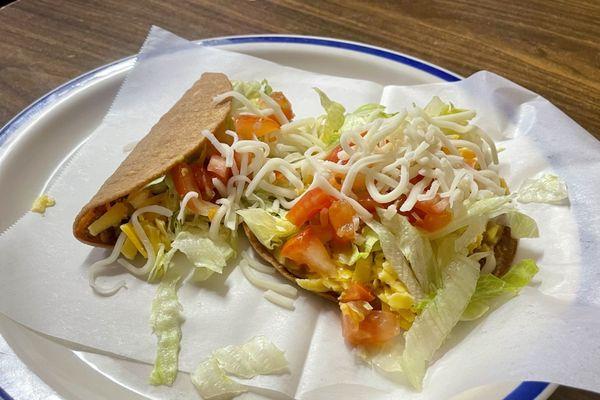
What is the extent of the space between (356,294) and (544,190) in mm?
785

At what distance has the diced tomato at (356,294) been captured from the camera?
1628 mm

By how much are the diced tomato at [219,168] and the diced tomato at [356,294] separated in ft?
1.92

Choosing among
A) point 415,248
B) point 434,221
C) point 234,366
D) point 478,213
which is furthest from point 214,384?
point 478,213

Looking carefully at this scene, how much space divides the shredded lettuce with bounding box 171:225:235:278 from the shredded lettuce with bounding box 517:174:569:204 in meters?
1.02

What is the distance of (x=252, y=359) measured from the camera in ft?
A: 5.05

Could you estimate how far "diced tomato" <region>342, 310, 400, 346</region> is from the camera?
1.59 metres

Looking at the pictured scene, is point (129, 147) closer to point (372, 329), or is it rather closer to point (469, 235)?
point (372, 329)

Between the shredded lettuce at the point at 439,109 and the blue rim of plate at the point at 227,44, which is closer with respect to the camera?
the shredded lettuce at the point at 439,109

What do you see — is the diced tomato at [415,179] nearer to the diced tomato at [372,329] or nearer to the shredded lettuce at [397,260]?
the shredded lettuce at [397,260]

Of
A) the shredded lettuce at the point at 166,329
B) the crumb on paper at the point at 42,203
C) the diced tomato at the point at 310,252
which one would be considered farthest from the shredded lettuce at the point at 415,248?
the crumb on paper at the point at 42,203

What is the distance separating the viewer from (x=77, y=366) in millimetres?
1557

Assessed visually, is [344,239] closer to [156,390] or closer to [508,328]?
[508,328]

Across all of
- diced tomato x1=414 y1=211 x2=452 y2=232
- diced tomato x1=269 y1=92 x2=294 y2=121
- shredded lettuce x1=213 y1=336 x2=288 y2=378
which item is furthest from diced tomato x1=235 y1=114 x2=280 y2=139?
shredded lettuce x1=213 y1=336 x2=288 y2=378

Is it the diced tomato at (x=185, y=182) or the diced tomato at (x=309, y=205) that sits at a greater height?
the diced tomato at (x=309, y=205)
